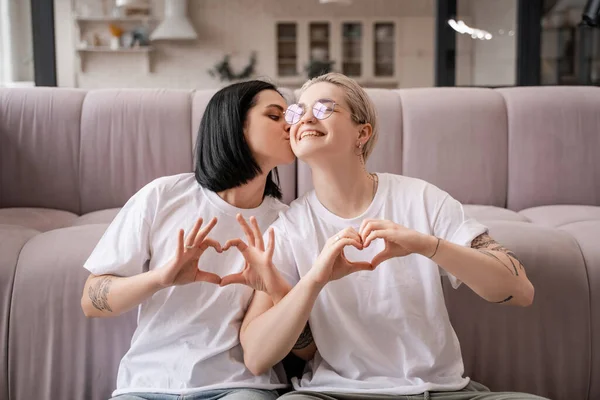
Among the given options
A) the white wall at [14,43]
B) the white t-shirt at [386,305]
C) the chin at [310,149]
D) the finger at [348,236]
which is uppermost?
the white wall at [14,43]

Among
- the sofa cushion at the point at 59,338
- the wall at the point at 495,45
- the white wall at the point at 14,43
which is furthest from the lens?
the wall at the point at 495,45

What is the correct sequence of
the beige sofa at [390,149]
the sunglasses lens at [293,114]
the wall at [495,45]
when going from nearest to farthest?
1. the sunglasses lens at [293,114]
2. the beige sofa at [390,149]
3. the wall at [495,45]

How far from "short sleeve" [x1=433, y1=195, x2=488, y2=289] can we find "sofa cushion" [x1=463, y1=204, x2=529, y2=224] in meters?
0.71

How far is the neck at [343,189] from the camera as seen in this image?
1.40 m

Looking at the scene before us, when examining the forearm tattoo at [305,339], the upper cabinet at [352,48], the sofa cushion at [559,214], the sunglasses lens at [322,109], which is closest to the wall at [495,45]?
the upper cabinet at [352,48]

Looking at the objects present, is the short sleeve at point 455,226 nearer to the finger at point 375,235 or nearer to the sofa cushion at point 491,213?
the finger at point 375,235

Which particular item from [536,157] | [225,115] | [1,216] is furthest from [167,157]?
[536,157]

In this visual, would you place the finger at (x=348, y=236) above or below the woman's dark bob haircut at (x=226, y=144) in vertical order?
below

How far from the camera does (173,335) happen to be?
1.39 metres

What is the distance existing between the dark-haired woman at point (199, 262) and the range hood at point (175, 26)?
6530mm

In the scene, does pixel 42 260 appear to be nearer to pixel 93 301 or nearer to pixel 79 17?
pixel 93 301

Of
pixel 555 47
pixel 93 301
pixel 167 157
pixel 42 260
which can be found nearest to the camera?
pixel 93 301

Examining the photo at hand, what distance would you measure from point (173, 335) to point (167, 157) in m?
1.10

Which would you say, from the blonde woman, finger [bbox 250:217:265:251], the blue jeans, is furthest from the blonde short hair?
the blue jeans
